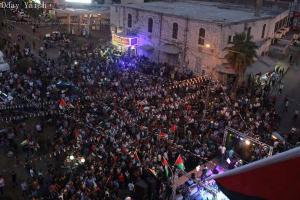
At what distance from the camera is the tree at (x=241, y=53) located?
101 feet

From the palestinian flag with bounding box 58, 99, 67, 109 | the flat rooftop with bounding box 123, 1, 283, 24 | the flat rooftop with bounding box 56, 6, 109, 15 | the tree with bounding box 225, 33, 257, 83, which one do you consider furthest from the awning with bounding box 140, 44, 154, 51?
the palestinian flag with bounding box 58, 99, 67, 109

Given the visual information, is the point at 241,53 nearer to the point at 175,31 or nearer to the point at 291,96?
the point at 291,96

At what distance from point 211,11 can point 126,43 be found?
10.6 m

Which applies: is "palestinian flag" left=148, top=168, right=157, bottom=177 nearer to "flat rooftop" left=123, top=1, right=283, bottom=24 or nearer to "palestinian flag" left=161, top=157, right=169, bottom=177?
"palestinian flag" left=161, top=157, right=169, bottom=177

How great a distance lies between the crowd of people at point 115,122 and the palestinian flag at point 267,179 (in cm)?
1163

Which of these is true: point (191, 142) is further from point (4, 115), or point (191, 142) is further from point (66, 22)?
point (66, 22)

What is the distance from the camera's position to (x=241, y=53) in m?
30.6

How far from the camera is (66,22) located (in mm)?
52688

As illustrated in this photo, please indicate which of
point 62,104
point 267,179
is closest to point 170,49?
point 62,104

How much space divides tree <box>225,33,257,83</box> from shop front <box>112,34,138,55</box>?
1195 cm

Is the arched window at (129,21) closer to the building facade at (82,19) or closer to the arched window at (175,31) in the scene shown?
the arched window at (175,31)

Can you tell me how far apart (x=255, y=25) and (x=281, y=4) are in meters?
16.7

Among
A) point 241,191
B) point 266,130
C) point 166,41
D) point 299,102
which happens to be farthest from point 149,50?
point 241,191

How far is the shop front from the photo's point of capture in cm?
3953
